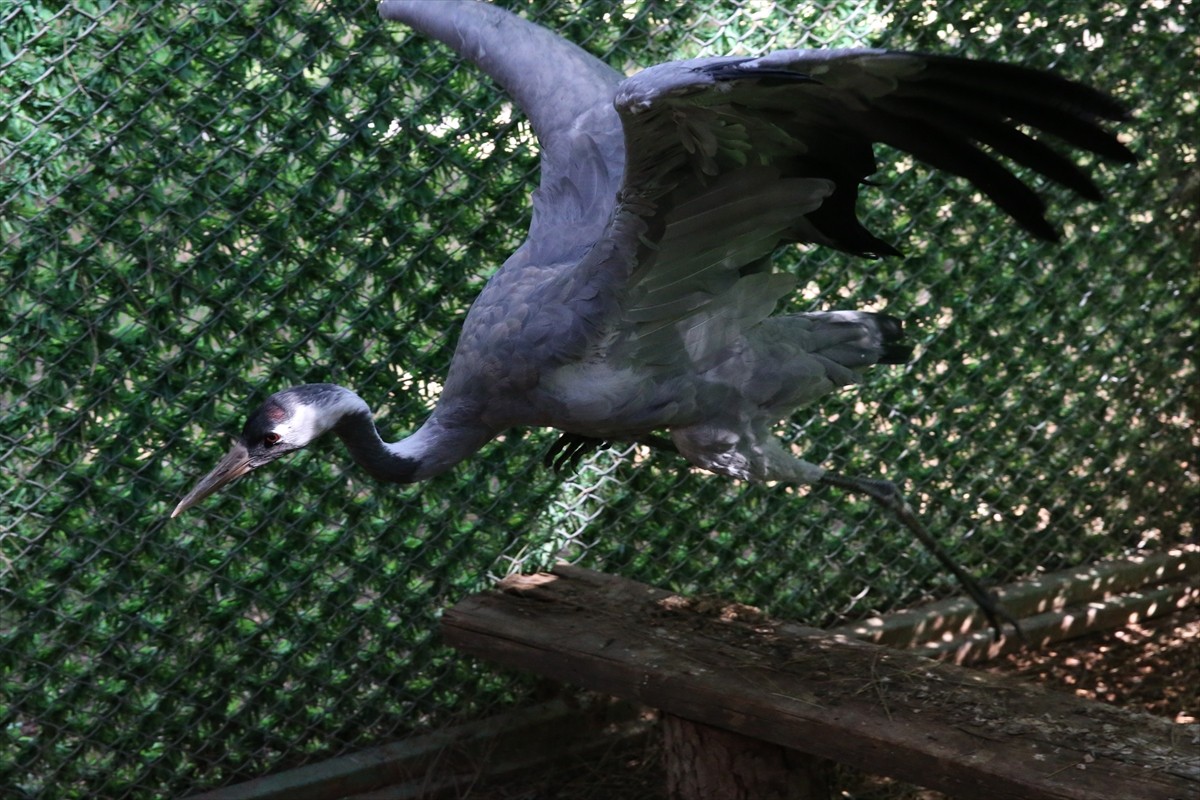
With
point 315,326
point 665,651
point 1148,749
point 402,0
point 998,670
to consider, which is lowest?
point 1148,749

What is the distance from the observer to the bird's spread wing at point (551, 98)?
3369 mm

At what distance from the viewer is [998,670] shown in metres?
4.58

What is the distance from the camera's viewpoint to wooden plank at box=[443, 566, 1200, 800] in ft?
9.13

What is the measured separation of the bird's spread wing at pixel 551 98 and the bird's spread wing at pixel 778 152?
326 millimetres

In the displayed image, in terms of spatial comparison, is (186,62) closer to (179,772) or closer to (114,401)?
(114,401)

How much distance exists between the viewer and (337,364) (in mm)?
3615

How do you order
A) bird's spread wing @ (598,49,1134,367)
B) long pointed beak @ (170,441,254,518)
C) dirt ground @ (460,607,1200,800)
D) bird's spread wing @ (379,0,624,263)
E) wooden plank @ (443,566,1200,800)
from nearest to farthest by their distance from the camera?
bird's spread wing @ (598,49,1134,367), wooden plank @ (443,566,1200,800), long pointed beak @ (170,441,254,518), bird's spread wing @ (379,0,624,263), dirt ground @ (460,607,1200,800)

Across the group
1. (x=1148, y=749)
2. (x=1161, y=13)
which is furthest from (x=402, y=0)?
(x=1161, y=13)

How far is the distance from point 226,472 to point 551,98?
1222mm

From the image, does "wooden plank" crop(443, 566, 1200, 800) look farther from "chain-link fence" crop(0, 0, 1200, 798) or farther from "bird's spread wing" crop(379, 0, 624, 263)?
"bird's spread wing" crop(379, 0, 624, 263)

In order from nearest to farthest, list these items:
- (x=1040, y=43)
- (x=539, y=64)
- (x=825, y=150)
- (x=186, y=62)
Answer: (x=825, y=150)
(x=186, y=62)
(x=539, y=64)
(x=1040, y=43)

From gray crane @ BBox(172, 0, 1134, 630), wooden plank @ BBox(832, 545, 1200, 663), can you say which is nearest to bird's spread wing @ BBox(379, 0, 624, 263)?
gray crane @ BBox(172, 0, 1134, 630)

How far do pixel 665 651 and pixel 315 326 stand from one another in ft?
3.92

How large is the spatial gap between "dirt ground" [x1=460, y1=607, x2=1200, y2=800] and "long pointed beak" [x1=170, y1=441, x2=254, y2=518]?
4.28 ft
